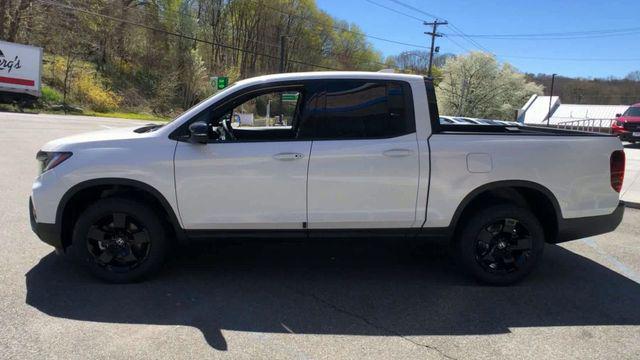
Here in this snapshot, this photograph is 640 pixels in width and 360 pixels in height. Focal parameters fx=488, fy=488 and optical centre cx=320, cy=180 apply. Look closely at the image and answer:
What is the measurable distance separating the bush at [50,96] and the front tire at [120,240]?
34.1 meters

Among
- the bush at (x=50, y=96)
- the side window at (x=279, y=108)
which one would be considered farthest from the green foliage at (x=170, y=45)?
the side window at (x=279, y=108)

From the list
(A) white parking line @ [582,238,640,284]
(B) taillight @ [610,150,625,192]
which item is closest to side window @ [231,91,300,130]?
(B) taillight @ [610,150,625,192]

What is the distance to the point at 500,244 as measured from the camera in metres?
4.49

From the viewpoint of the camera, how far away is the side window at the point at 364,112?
4227 millimetres

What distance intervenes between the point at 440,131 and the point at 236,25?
6945cm

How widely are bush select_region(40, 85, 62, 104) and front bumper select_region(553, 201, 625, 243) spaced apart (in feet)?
119

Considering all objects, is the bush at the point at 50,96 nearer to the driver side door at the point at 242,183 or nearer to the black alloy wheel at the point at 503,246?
the driver side door at the point at 242,183

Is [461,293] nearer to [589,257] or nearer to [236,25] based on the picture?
[589,257]

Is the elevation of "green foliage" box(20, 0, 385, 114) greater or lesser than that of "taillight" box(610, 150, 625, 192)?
greater

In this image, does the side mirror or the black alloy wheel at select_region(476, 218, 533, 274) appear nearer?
the side mirror

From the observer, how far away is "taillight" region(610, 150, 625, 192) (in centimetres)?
450

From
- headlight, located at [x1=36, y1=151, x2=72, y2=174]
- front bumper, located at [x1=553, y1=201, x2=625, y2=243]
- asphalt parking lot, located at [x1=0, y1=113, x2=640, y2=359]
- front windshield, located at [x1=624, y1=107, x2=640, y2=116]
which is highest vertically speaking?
front windshield, located at [x1=624, y1=107, x2=640, y2=116]

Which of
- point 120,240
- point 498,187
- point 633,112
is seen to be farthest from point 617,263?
point 633,112

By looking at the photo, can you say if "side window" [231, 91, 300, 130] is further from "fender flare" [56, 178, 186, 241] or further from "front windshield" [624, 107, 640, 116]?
"front windshield" [624, 107, 640, 116]
